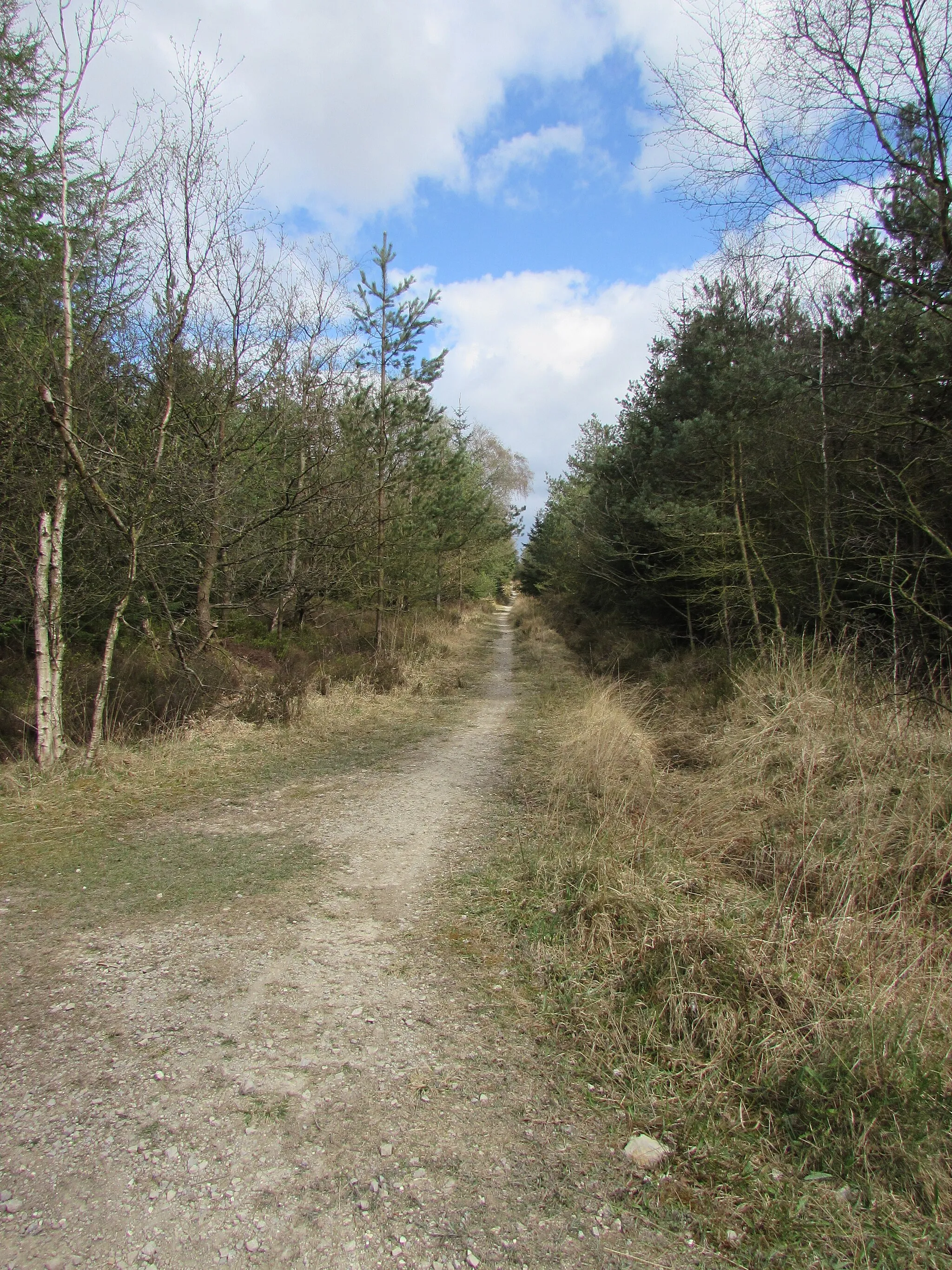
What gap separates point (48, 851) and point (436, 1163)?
4024mm

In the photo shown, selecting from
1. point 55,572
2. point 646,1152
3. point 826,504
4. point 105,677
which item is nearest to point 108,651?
point 105,677

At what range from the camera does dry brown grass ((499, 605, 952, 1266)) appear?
2.20m

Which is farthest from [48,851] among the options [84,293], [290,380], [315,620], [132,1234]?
[315,620]

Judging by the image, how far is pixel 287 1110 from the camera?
2.51m

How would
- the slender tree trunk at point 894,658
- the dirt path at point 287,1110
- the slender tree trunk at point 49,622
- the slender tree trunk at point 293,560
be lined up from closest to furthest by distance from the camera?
the dirt path at point 287,1110 → the slender tree trunk at point 894,658 → the slender tree trunk at point 49,622 → the slender tree trunk at point 293,560

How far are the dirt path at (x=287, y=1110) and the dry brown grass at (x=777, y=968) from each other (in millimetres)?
380

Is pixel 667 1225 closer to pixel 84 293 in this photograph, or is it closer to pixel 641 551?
pixel 84 293

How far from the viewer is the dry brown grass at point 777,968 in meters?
2.20

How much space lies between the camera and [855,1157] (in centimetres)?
226

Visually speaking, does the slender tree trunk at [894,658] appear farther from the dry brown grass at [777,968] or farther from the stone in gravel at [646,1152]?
the stone in gravel at [646,1152]

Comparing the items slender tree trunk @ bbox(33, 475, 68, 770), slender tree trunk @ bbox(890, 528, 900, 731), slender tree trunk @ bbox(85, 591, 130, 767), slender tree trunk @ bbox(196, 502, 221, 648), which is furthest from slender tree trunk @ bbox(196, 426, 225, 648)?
slender tree trunk @ bbox(890, 528, 900, 731)

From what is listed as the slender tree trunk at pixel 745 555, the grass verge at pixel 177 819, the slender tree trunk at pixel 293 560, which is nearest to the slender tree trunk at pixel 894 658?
the slender tree trunk at pixel 745 555

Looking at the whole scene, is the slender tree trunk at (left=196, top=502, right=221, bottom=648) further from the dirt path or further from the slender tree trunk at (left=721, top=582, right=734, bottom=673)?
the slender tree trunk at (left=721, top=582, right=734, bottom=673)

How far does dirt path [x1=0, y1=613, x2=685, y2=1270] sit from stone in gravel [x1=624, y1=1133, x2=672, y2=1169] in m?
0.09
